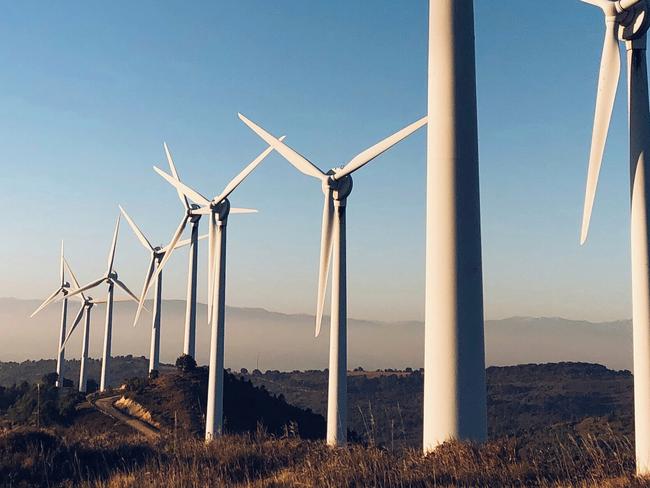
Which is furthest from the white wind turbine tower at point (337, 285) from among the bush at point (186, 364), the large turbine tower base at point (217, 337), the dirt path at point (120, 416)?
the bush at point (186, 364)

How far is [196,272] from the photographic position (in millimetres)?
97812

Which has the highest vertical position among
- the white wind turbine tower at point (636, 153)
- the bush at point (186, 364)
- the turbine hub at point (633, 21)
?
the turbine hub at point (633, 21)

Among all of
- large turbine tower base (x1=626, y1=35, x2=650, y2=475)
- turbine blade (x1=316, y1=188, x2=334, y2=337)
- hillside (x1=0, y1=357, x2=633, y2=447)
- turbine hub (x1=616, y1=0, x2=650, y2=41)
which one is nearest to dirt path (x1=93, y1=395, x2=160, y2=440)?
hillside (x1=0, y1=357, x2=633, y2=447)

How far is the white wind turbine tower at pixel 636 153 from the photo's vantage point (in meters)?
21.8

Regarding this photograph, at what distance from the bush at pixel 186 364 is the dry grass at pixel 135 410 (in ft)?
28.5

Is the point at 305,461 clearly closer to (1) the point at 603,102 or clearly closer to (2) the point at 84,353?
(1) the point at 603,102

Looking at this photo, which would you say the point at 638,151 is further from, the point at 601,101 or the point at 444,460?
the point at 444,460

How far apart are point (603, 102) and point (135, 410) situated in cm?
8852

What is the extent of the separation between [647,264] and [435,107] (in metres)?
7.60

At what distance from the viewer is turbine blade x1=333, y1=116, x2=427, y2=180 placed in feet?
142

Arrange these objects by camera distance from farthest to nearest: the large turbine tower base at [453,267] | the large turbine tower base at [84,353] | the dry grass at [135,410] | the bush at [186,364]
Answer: the large turbine tower base at [84,353], the bush at [186,364], the dry grass at [135,410], the large turbine tower base at [453,267]

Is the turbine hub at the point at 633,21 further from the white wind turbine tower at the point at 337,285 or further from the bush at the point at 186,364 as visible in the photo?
the bush at the point at 186,364

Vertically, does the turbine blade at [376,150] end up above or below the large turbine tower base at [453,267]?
above

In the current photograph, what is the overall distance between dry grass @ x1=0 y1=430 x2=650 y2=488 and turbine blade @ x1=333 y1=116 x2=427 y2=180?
19.7 m
